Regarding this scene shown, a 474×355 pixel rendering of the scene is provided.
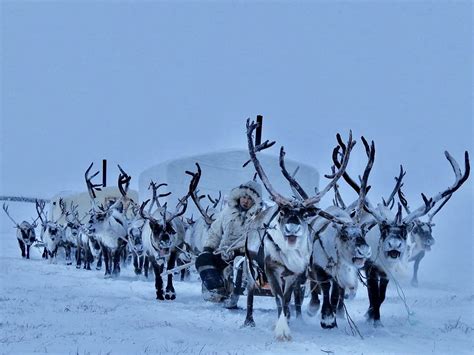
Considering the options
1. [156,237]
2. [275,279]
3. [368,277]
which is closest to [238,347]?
[275,279]

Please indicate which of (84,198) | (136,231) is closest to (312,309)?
(136,231)

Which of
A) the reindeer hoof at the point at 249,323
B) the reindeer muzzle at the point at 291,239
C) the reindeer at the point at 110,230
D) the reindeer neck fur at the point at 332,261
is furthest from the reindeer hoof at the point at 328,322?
the reindeer at the point at 110,230

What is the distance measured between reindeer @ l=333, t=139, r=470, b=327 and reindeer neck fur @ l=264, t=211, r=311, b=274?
48.4 inches

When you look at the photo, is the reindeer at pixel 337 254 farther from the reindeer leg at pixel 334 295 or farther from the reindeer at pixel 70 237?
the reindeer at pixel 70 237

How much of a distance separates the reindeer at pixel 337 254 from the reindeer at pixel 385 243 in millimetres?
251

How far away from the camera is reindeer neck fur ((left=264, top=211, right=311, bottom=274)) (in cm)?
554

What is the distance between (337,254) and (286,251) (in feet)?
3.68

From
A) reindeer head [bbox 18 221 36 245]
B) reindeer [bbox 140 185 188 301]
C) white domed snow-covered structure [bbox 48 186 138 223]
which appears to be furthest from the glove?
white domed snow-covered structure [bbox 48 186 138 223]

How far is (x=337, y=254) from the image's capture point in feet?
20.9

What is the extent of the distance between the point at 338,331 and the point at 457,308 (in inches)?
153

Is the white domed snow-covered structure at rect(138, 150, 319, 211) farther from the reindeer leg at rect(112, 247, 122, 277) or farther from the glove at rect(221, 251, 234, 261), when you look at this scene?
the glove at rect(221, 251, 234, 261)

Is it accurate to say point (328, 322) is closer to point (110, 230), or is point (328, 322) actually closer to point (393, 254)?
point (393, 254)

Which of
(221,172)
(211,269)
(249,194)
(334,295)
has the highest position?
(221,172)

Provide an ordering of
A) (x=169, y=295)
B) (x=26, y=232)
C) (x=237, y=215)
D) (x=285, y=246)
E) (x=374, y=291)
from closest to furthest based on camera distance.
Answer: (x=285, y=246) → (x=374, y=291) → (x=237, y=215) → (x=169, y=295) → (x=26, y=232)
